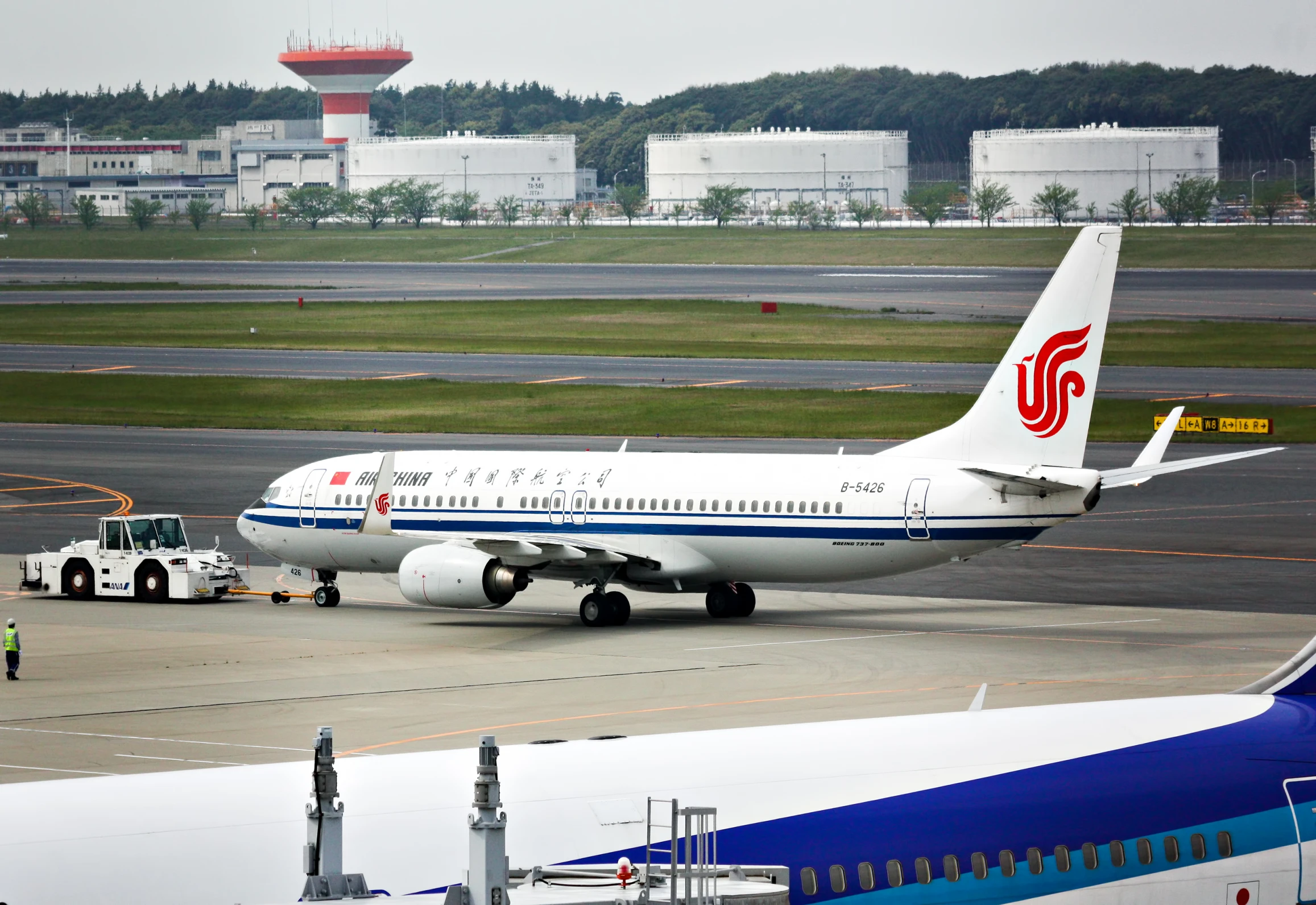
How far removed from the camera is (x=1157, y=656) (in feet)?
122

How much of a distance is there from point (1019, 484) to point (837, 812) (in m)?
27.2

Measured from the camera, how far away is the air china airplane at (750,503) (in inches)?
1604

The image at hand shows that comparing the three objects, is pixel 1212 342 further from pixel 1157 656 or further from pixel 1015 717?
pixel 1015 717

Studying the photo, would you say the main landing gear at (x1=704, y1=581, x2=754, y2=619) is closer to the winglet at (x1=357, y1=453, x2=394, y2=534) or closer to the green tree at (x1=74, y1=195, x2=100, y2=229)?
the winglet at (x1=357, y1=453, x2=394, y2=534)

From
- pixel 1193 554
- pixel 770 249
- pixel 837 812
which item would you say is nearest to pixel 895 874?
pixel 837 812

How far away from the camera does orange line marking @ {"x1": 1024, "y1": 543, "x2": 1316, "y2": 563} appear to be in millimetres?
49594

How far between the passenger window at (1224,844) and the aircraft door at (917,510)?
26.4 metres

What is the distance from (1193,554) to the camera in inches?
2018

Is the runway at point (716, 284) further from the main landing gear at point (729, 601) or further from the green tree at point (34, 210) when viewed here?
the main landing gear at point (729, 601)

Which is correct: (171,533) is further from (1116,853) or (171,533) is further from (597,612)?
(1116,853)

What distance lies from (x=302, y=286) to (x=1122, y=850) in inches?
5623

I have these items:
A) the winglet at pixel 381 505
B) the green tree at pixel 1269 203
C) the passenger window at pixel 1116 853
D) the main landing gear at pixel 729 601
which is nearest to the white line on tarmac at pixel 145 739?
the winglet at pixel 381 505

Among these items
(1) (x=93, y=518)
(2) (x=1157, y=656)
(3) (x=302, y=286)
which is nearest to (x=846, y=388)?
(1) (x=93, y=518)

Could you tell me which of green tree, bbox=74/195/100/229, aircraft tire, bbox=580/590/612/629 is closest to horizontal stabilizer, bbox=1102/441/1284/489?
aircraft tire, bbox=580/590/612/629
